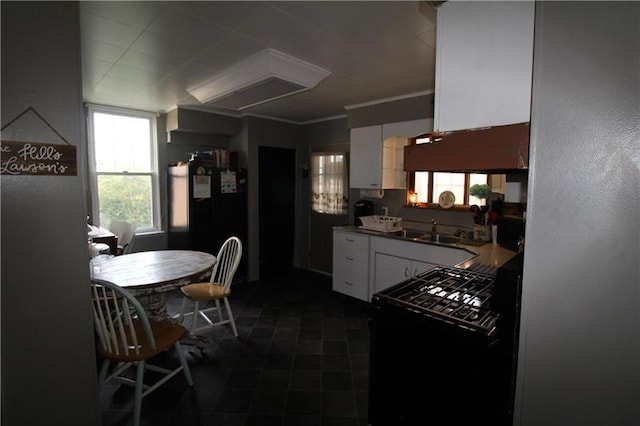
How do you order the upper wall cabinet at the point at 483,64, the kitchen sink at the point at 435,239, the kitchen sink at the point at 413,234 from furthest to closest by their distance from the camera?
the kitchen sink at the point at 413,234 < the kitchen sink at the point at 435,239 < the upper wall cabinet at the point at 483,64

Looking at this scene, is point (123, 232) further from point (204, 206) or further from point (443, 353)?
point (443, 353)

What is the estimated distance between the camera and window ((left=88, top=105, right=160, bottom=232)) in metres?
3.96

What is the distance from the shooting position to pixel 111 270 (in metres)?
2.42

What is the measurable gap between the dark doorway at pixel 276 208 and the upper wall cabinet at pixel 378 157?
1.39m

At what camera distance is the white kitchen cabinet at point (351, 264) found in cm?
367

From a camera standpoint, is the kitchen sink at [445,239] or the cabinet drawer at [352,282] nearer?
the kitchen sink at [445,239]

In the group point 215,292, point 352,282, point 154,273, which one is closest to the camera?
point 154,273

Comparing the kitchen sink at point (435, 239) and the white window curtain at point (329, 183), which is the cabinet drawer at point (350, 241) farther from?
the white window curtain at point (329, 183)

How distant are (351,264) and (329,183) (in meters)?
1.50

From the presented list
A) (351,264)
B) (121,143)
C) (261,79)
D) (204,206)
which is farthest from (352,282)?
(121,143)

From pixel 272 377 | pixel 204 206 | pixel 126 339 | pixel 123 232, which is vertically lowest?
pixel 272 377

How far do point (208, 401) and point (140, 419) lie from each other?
0.40m

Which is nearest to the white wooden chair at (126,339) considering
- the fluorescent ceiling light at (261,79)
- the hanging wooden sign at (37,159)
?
the hanging wooden sign at (37,159)

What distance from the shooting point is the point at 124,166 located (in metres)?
4.21
